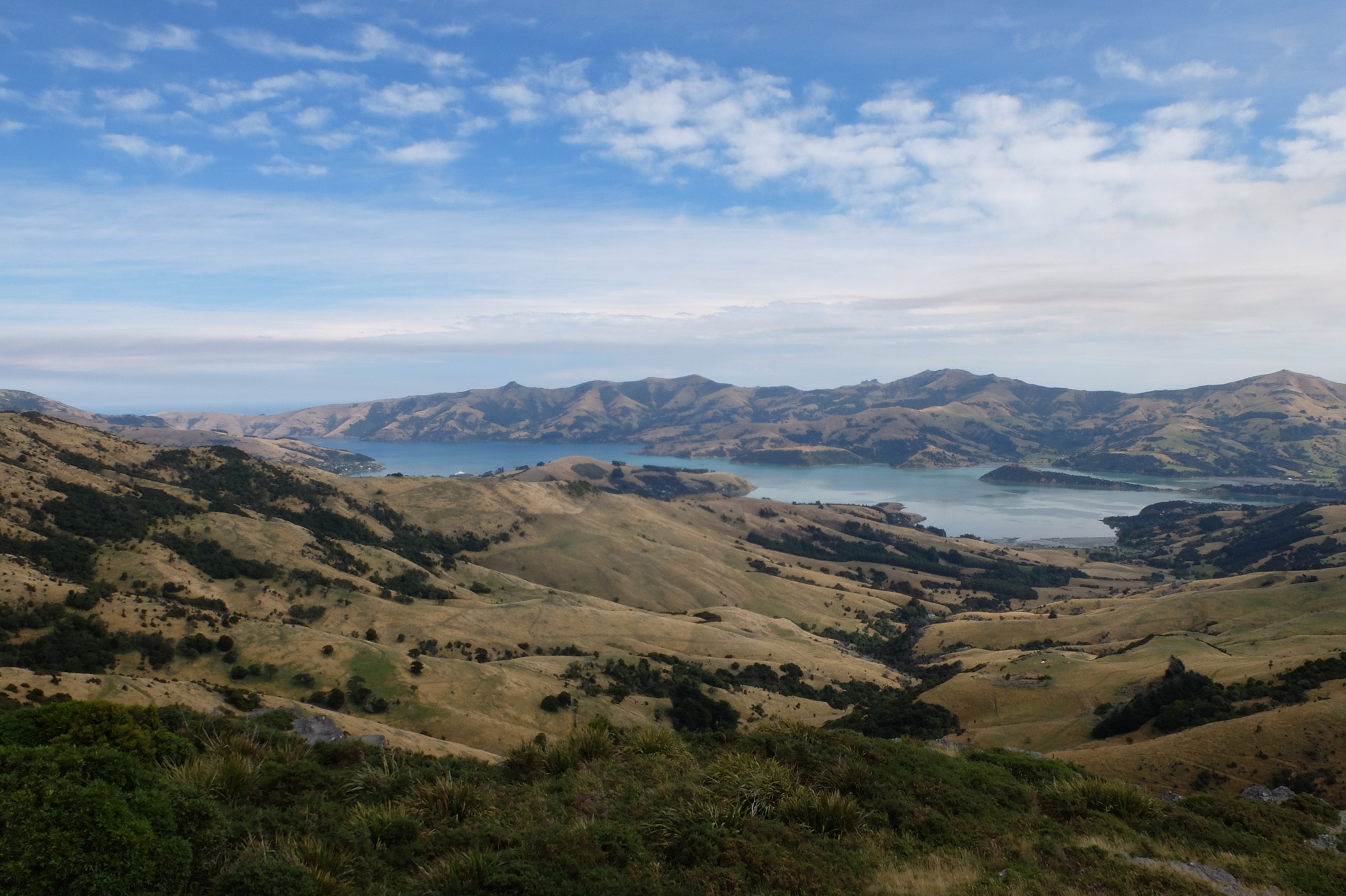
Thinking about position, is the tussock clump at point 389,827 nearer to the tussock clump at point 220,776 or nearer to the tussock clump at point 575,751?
the tussock clump at point 220,776

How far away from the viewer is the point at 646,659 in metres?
70.0

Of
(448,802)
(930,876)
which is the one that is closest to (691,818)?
(930,876)

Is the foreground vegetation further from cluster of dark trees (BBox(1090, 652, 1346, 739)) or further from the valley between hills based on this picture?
cluster of dark trees (BBox(1090, 652, 1346, 739))

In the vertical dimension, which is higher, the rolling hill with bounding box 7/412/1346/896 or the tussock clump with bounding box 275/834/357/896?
the tussock clump with bounding box 275/834/357/896

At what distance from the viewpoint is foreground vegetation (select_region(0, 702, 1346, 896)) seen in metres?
8.92

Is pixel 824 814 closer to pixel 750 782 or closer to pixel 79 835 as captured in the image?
pixel 750 782

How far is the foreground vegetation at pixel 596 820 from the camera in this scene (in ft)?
29.3

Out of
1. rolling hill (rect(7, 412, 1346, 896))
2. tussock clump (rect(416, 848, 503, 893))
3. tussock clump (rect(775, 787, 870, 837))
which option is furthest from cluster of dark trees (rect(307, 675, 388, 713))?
tussock clump (rect(775, 787, 870, 837))

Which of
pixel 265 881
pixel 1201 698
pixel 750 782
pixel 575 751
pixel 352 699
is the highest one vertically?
pixel 265 881

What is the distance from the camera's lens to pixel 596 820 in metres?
12.3

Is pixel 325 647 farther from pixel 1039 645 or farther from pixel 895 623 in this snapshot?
pixel 895 623

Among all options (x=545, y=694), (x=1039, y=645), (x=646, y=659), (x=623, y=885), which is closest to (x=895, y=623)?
(x=1039, y=645)

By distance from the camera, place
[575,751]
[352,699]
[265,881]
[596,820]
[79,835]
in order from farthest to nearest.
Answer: [352,699], [575,751], [596,820], [265,881], [79,835]

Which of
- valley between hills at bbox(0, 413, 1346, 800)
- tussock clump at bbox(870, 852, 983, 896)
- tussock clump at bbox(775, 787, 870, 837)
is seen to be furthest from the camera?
valley between hills at bbox(0, 413, 1346, 800)
